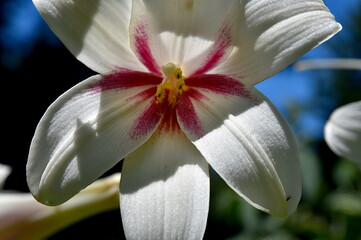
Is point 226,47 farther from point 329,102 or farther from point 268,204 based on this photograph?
point 329,102

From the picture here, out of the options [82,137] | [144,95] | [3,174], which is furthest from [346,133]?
[3,174]

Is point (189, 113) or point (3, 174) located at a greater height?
point (189, 113)

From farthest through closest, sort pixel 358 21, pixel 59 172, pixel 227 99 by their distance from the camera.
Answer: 1. pixel 358 21
2. pixel 227 99
3. pixel 59 172

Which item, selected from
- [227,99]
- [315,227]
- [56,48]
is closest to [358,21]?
[56,48]

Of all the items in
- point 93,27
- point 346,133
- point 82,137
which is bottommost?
point 346,133

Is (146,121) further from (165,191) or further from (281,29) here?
(281,29)

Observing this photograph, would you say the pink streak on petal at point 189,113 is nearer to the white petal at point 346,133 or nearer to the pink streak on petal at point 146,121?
the pink streak on petal at point 146,121
